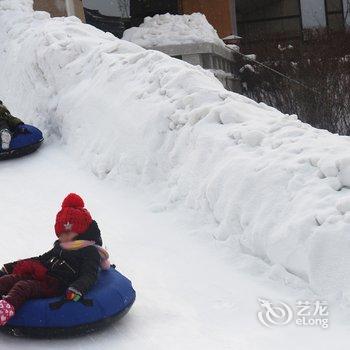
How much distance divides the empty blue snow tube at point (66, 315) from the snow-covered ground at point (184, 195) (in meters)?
0.09

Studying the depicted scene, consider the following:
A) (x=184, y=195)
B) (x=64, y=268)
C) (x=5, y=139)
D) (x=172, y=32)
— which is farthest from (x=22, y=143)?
(x=172, y=32)

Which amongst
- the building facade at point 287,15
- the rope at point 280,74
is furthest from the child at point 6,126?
the building facade at point 287,15

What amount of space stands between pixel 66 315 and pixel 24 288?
0.31 m

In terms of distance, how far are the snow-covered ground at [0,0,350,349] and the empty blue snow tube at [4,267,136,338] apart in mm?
86

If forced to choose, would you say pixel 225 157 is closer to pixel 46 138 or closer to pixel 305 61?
pixel 46 138

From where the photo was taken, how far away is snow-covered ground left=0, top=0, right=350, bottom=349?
14.1 ft

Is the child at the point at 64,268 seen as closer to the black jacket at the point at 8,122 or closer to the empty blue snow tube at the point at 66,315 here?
the empty blue snow tube at the point at 66,315

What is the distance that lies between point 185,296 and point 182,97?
3.29m

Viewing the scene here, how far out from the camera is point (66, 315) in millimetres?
3854

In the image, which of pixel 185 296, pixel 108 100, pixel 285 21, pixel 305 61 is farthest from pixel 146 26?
pixel 185 296

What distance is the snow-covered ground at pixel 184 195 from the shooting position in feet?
14.1

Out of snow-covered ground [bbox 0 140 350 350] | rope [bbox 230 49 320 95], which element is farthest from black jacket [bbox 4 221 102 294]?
rope [bbox 230 49 320 95]

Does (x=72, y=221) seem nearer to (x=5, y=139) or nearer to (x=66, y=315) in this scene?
(x=66, y=315)

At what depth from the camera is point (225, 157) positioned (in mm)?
6125
